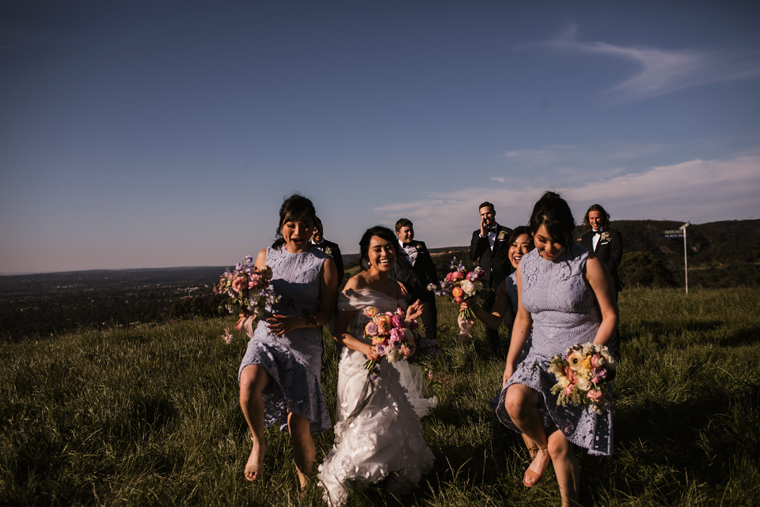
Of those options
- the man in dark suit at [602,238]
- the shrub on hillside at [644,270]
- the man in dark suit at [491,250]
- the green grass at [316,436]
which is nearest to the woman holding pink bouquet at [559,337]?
the green grass at [316,436]

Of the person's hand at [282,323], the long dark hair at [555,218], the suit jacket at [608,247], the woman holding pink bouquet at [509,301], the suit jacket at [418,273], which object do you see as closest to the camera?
the long dark hair at [555,218]

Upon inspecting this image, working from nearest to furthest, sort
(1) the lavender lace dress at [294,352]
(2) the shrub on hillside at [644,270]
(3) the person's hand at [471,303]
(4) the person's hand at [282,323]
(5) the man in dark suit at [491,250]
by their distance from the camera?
(4) the person's hand at [282,323], (1) the lavender lace dress at [294,352], (3) the person's hand at [471,303], (5) the man in dark suit at [491,250], (2) the shrub on hillside at [644,270]

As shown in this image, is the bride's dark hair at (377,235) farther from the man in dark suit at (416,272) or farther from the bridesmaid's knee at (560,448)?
the man in dark suit at (416,272)

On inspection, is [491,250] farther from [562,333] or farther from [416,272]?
[562,333]

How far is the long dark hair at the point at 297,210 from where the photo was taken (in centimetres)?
362

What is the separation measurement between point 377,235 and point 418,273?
3.63 metres

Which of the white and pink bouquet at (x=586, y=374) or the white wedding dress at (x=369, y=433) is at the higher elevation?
the white and pink bouquet at (x=586, y=374)

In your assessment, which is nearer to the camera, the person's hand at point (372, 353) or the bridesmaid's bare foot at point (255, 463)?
the person's hand at point (372, 353)

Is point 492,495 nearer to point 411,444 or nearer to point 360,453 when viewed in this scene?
point 411,444

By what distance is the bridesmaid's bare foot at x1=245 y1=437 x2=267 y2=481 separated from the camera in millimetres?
3371

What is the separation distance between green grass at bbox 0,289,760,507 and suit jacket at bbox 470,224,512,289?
3.92 feet

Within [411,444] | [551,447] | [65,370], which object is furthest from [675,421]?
[65,370]

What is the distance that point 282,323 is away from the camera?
335cm

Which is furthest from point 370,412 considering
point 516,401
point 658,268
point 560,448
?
point 658,268
